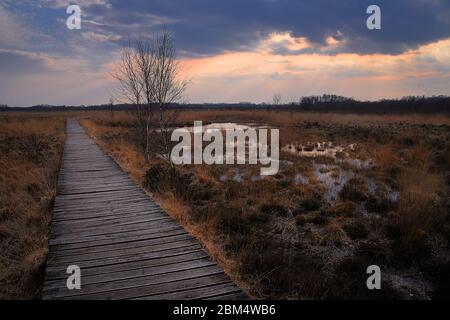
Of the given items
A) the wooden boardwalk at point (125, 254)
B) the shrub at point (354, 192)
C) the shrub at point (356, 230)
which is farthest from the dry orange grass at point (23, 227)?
the shrub at point (354, 192)

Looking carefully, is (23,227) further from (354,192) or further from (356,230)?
(354,192)

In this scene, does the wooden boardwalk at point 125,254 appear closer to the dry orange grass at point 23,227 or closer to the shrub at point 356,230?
the dry orange grass at point 23,227

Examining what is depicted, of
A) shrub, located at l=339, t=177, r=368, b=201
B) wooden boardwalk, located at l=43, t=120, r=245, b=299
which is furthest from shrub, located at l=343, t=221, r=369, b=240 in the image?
wooden boardwalk, located at l=43, t=120, r=245, b=299

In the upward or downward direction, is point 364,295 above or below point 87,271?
below

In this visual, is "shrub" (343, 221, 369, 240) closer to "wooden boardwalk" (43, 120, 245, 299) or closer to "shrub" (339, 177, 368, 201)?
"shrub" (339, 177, 368, 201)

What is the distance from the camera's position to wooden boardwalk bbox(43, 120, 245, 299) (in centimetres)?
311

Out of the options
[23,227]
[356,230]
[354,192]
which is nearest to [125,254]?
[23,227]

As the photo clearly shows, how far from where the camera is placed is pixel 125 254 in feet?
12.8

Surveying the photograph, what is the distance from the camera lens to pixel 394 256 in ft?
18.9

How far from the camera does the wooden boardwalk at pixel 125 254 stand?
122 inches

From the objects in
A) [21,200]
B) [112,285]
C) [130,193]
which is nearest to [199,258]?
[112,285]

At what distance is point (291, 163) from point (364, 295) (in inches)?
409

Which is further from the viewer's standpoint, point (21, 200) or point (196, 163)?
point (196, 163)
